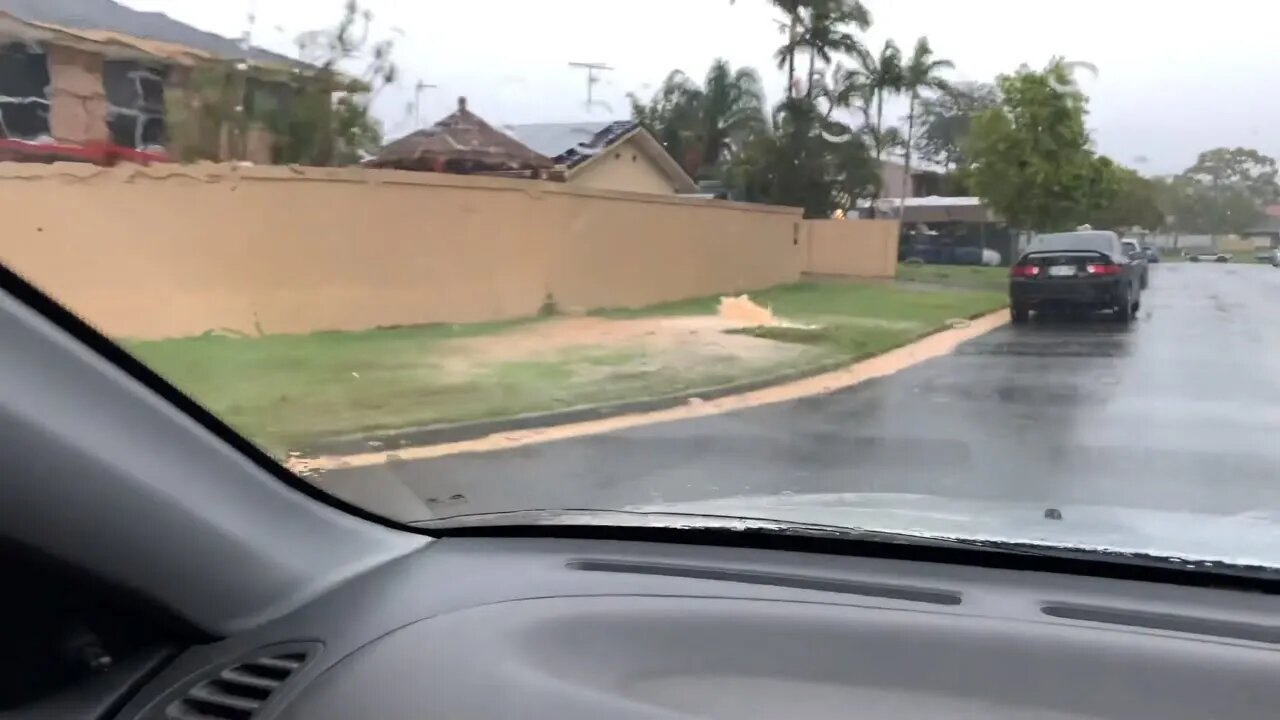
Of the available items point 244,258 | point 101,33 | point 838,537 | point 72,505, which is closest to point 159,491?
point 72,505

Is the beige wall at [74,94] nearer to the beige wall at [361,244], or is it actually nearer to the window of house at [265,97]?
the beige wall at [361,244]

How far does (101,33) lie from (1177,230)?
624 centimetres

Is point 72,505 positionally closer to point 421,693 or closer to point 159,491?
point 159,491

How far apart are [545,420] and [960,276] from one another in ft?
38.2

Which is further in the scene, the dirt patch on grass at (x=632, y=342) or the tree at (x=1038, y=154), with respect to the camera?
the dirt patch on grass at (x=632, y=342)

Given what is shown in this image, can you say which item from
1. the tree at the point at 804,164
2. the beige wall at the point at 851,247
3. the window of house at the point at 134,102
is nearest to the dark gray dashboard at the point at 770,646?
the window of house at the point at 134,102

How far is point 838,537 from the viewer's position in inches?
116

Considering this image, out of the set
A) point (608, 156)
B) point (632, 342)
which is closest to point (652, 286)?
point (632, 342)

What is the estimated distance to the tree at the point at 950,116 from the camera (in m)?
7.52

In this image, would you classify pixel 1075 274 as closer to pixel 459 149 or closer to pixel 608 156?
pixel 608 156

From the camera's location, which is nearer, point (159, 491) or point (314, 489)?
point (159, 491)

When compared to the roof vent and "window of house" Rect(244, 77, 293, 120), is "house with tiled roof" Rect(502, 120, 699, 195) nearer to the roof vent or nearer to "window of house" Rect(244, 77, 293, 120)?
"window of house" Rect(244, 77, 293, 120)

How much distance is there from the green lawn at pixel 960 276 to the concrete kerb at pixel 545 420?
228cm

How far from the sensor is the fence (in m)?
8.34
